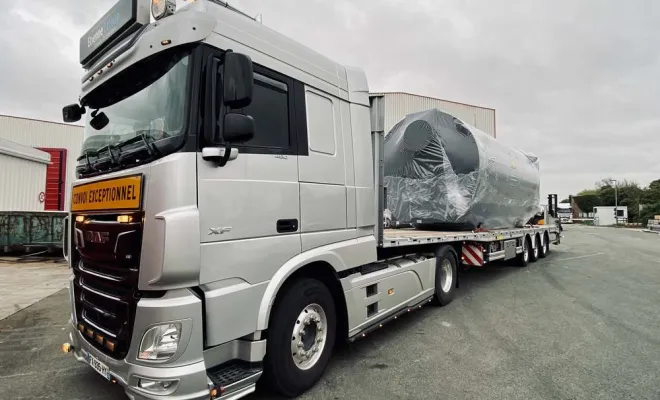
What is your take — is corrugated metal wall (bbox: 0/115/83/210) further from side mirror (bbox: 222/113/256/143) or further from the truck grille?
side mirror (bbox: 222/113/256/143)

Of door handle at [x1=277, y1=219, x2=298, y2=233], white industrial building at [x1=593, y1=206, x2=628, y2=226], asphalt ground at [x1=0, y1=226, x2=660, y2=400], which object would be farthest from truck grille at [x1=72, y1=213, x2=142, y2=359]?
white industrial building at [x1=593, y1=206, x2=628, y2=226]

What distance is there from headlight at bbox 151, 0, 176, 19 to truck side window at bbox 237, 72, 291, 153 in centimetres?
72

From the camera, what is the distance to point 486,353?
4.39m

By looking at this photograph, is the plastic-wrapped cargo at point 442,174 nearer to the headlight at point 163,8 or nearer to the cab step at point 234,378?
the cab step at point 234,378

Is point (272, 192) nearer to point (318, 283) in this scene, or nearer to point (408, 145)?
point (318, 283)

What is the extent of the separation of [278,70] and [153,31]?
3.19 ft

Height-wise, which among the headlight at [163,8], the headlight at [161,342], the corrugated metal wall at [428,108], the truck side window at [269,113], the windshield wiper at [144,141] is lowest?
the headlight at [161,342]

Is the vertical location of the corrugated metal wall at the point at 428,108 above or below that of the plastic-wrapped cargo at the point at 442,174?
above

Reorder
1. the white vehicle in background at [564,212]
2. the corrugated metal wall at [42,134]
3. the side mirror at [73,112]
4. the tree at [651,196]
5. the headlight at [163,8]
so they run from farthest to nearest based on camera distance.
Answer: the white vehicle in background at [564,212] < the tree at [651,196] < the corrugated metal wall at [42,134] < the side mirror at [73,112] < the headlight at [163,8]

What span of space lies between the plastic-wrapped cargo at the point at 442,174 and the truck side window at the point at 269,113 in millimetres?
5217

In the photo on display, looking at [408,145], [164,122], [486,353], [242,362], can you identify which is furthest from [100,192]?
[408,145]

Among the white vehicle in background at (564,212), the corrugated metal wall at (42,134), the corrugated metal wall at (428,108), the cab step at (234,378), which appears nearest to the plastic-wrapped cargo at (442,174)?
the cab step at (234,378)

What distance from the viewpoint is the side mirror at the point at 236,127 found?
2.63 metres

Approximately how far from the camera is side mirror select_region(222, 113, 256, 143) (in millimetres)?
2635
